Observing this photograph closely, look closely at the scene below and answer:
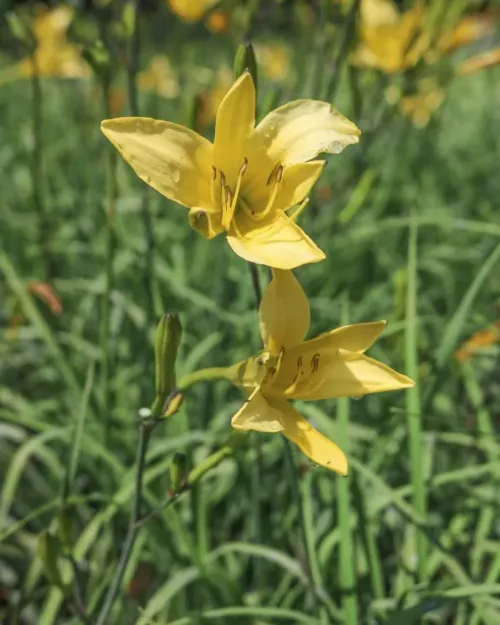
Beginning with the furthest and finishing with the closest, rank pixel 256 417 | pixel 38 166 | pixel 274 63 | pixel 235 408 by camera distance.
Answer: pixel 274 63 → pixel 38 166 → pixel 235 408 → pixel 256 417

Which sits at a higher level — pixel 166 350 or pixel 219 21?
pixel 219 21

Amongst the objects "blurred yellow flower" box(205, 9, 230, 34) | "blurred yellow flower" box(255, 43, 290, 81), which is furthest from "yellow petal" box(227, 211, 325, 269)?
"blurred yellow flower" box(255, 43, 290, 81)

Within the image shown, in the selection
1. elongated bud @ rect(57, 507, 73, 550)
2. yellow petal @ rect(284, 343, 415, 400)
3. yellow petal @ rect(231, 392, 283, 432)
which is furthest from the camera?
elongated bud @ rect(57, 507, 73, 550)

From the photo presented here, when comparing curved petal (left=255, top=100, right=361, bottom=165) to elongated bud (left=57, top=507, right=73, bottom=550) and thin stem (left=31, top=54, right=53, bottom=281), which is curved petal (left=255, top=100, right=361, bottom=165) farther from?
thin stem (left=31, top=54, right=53, bottom=281)

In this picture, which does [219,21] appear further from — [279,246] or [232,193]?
[279,246]

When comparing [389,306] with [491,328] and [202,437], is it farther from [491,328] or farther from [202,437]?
[202,437]

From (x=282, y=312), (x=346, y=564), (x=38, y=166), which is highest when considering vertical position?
(x=38, y=166)

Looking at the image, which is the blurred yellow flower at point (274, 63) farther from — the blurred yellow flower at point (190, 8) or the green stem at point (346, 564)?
the green stem at point (346, 564)

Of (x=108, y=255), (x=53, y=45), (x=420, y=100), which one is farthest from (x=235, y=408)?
(x=420, y=100)

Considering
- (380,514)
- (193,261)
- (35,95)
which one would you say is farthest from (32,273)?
(380,514)
